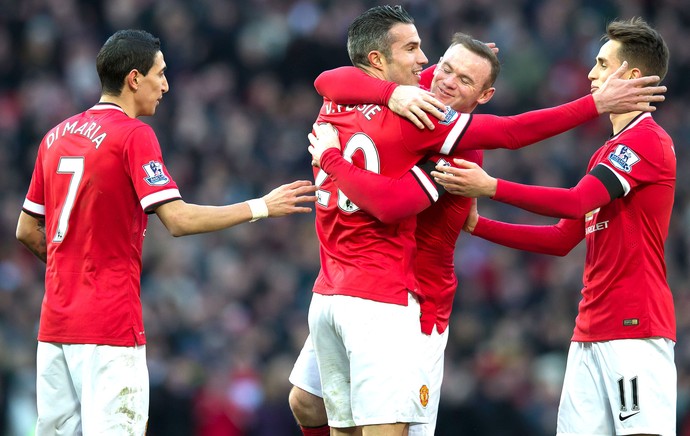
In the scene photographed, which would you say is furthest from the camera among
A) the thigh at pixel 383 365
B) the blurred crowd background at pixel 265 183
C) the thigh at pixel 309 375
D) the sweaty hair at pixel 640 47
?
the blurred crowd background at pixel 265 183

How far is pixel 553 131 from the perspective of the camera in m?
5.49

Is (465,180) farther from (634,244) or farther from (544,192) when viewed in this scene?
(634,244)

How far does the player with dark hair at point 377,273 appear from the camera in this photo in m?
5.27

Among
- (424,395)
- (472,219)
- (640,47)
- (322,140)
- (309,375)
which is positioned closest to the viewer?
(424,395)

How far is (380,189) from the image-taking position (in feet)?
17.4

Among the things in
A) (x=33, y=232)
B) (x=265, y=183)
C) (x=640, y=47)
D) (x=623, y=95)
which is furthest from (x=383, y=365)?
(x=265, y=183)

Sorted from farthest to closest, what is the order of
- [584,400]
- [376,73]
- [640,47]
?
[640,47]
[584,400]
[376,73]

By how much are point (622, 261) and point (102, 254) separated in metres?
2.73

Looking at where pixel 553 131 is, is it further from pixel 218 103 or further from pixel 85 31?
pixel 85 31

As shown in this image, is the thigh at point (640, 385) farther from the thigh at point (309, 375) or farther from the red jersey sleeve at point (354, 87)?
the red jersey sleeve at point (354, 87)

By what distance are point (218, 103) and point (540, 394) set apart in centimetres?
605

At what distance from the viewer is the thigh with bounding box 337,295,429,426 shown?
5.24 metres

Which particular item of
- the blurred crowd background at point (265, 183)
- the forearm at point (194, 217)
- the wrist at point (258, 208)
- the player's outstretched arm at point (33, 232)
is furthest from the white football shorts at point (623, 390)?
the blurred crowd background at point (265, 183)

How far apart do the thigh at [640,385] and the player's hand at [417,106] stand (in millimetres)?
1580
